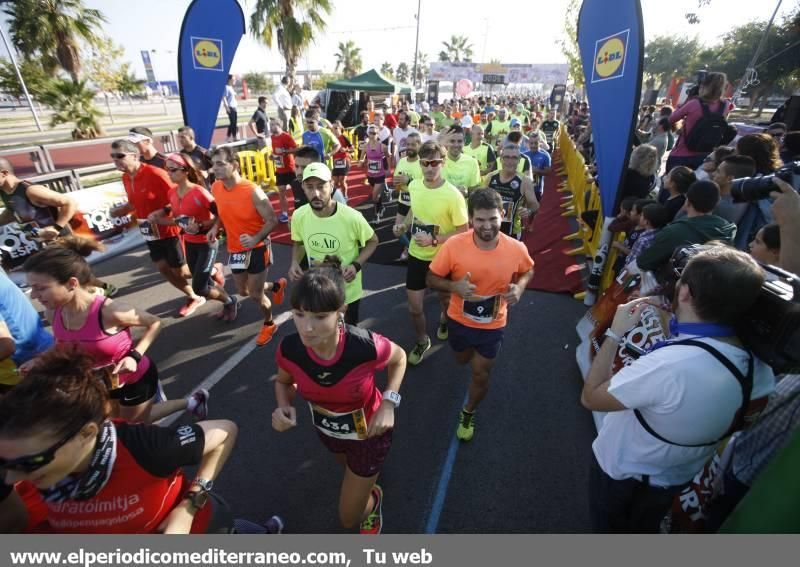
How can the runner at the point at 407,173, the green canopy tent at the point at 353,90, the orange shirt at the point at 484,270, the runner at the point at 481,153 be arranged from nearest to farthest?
the orange shirt at the point at 484,270, the runner at the point at 407,173, the runner at the point at 481,153, the green canopy tent at the point at 353,90

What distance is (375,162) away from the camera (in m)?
8.88

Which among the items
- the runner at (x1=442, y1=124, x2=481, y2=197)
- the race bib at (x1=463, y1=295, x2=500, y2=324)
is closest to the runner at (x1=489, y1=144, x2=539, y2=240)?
the runner at (x1=442, y1=124, x2=481, y2=197)

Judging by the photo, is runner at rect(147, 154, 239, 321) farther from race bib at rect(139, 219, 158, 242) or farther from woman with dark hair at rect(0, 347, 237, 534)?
woman with dark hair at rect(0, 347, 237, 534)

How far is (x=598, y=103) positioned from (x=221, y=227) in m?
4.68

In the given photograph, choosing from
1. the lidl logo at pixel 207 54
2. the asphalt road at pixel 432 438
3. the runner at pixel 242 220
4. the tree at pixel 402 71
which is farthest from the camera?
the tree at pixel 402 71

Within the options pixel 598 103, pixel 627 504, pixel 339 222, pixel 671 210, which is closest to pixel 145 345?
→ pixel 339 222

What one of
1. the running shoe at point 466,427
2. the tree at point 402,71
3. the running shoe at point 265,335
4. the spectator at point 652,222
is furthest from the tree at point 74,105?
the tree at point 402,71

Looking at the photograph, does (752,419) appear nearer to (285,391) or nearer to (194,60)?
(285,391)

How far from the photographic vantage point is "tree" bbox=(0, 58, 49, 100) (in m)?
14.7

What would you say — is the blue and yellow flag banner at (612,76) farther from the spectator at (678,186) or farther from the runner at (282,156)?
the runner at (282,156)

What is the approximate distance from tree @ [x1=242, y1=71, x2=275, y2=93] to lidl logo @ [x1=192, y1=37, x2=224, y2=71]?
187 ft

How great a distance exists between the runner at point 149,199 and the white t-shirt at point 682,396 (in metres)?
5.15

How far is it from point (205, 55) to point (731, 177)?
857 cm

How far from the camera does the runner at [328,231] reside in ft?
11.4
